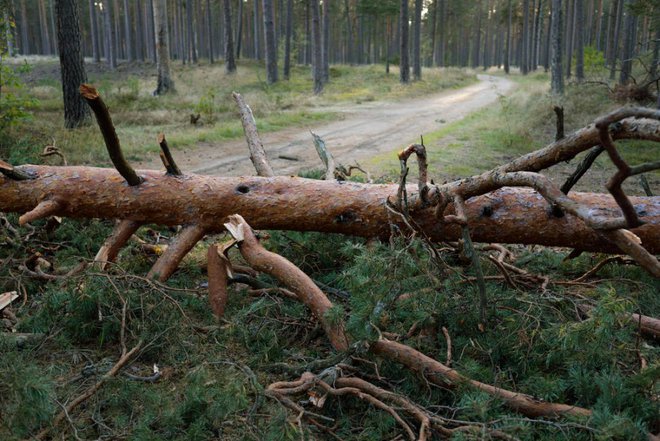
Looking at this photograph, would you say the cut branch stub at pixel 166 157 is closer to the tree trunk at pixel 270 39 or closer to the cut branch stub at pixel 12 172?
the cut branch stub at pixel 12 172

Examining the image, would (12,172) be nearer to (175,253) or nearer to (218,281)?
(175,253)

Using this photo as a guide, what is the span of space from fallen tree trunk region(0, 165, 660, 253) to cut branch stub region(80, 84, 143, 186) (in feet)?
0.56

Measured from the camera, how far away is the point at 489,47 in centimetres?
7806

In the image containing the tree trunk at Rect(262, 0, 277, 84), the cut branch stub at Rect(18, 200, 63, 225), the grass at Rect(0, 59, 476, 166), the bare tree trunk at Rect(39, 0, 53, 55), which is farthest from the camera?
the bare tree trunk at Rect(39, 0, 53, 55)

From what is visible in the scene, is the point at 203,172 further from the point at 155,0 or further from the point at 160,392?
the point at 155,0

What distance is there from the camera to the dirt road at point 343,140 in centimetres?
977

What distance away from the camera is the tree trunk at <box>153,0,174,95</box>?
2002cm

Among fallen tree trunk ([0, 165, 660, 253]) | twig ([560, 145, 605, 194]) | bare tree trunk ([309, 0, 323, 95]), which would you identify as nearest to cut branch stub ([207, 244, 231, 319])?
fallen tree trunk ([0, 165, 660, 253])

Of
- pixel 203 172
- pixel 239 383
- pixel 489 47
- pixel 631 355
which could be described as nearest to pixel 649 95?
pixel 203 172

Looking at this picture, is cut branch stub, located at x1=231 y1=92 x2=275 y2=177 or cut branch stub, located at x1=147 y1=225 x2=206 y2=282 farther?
cut branch stub, located at x1=231 y1=92 x2=275 y2=177

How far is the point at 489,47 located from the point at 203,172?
76920 millimetres

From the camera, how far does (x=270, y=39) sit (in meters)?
28.5

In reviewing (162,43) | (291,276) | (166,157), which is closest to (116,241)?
(166,157)

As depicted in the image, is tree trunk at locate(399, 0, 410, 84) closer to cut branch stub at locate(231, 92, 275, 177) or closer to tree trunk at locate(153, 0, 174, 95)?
tree trunk at locate(153, 0, 174, 95)
